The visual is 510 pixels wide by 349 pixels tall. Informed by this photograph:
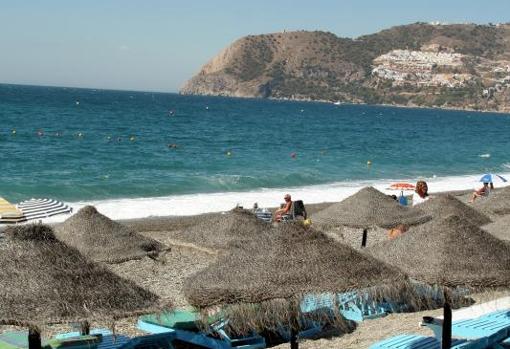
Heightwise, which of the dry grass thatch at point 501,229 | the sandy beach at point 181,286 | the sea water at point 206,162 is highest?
the dry grass thatch at point 501,229

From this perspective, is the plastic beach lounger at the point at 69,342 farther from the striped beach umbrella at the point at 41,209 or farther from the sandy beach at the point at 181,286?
the striped beach umbrella at the point at 41,209

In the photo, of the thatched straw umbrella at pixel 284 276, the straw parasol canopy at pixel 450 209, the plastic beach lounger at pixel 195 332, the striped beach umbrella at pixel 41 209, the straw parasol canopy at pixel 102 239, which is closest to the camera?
the thatched straw umbrella at pixel 284 276

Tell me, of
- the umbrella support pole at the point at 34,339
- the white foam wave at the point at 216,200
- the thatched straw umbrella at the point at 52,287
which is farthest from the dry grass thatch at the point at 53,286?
the white foam wave at the point at 216,200

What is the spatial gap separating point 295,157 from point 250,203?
20.2m

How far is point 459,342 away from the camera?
9.27 meters

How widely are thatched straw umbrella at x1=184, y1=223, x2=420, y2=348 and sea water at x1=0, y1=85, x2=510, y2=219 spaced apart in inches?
615

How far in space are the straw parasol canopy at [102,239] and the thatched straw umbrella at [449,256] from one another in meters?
3.80

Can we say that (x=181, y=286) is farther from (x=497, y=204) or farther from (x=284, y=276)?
(x=497, y=204)

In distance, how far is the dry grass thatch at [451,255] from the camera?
7871mm

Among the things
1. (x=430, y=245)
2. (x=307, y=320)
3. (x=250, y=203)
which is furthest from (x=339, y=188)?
(x=430, y=245)

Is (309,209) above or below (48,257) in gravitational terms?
below

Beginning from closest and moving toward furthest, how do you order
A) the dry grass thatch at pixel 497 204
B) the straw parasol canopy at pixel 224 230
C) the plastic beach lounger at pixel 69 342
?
the plastic beach lounger at pixel 69 342
the straw parasol canopy at pixel 224 230
the dry grass thatch at pixel 497 204

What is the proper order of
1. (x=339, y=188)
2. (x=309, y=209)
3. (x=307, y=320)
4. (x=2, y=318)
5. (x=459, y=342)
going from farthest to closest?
1. (x=339, y=188)
2. (x=309, y=209)
3. (x=307, y=320)
4. (x=459, y=342)
5. (x=2, y=318)

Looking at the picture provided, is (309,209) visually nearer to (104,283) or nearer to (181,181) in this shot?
(181,181)
